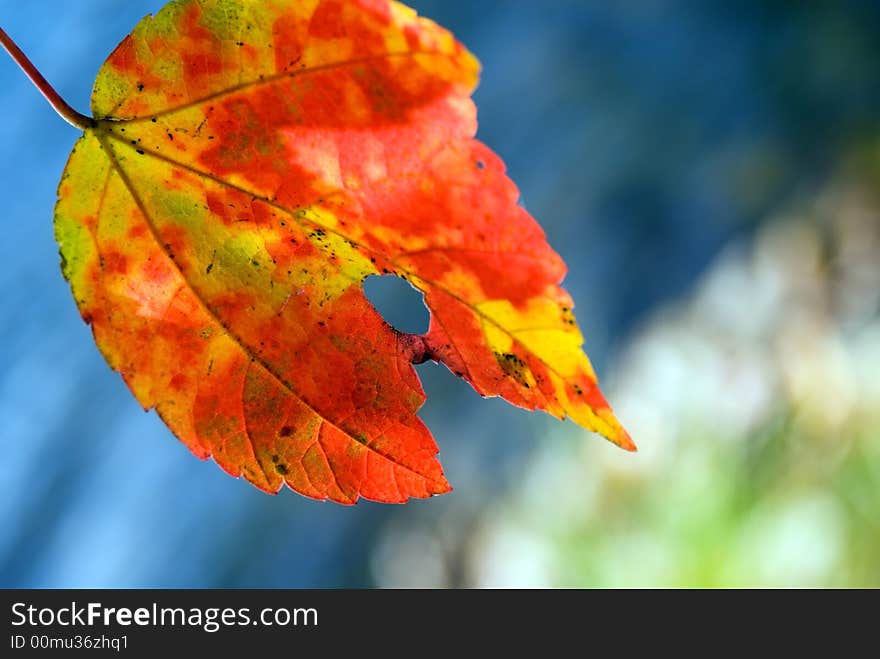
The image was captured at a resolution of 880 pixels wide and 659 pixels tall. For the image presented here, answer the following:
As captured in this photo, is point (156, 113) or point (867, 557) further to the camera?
point (867, 557)

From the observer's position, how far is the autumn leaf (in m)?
0.20

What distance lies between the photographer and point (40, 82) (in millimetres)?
202

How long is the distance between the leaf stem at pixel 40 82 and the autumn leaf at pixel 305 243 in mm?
11

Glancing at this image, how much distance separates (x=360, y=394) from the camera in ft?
0.81

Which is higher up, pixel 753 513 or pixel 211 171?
pixel 753 513

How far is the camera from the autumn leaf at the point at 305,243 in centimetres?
20

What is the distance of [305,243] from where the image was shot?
237 millimetres

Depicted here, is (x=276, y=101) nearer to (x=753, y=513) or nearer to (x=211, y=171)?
(x=211, y=171)

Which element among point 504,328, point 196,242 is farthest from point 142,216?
point 504,328

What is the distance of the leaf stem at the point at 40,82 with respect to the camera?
20 cm

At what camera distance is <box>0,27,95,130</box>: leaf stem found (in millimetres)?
196

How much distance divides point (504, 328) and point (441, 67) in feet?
0.24

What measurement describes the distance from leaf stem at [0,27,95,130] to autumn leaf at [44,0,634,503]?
1 centimetres

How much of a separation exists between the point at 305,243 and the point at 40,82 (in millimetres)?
84
